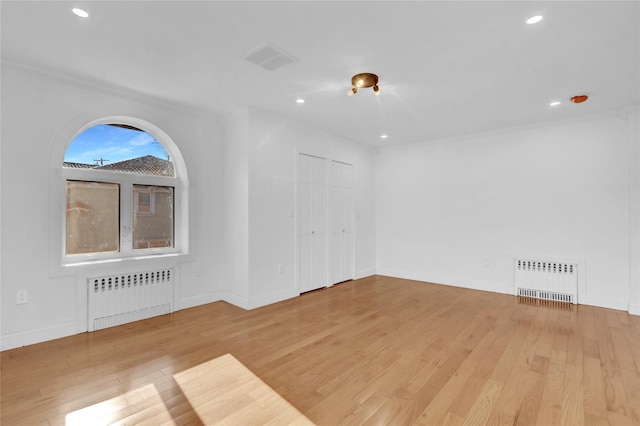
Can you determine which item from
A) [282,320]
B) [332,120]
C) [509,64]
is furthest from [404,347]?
[332,120]

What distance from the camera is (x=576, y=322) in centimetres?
347

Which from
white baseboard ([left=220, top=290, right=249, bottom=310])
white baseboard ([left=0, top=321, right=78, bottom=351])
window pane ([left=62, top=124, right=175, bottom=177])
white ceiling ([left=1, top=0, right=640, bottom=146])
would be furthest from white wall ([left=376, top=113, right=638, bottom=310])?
white baseboard ([left=0, top=321, right=78, bottom=351])

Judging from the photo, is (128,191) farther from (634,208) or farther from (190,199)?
(634,208)

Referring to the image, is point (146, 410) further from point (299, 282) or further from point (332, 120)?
point (332, 120)

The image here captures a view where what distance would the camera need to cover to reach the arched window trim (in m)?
3.07

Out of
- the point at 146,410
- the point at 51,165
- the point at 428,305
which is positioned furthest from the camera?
the point at 428,305

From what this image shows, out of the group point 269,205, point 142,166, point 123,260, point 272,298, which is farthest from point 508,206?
point 123,260

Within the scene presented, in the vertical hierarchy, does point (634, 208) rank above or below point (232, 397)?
above

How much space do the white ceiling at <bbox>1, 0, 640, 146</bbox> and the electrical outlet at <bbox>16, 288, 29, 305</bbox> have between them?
6.90 ft

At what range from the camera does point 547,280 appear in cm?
439

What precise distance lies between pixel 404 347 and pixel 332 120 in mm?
3125

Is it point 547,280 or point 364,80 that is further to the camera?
point 547,280

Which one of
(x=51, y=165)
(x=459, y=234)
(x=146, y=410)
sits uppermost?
(x=51, y=165)

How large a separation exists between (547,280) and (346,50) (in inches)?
169
